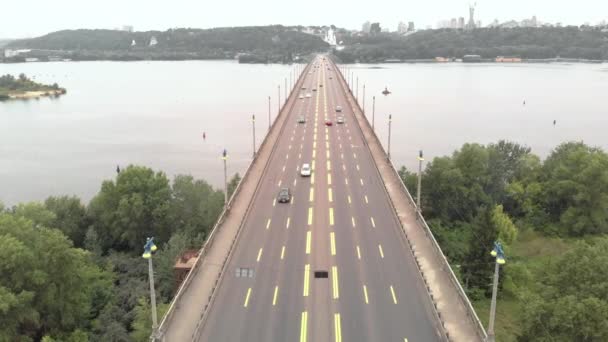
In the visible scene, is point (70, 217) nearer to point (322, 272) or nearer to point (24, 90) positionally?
point (322, 272)

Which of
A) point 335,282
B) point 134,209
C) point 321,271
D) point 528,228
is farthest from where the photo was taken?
point 528,228

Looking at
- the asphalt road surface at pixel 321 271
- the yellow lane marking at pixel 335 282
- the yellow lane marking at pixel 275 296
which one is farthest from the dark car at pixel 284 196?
the yellow lane marking at pixel 275 296

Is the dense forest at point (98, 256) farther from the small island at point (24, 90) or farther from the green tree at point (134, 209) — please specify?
the small island at point (24, 90)

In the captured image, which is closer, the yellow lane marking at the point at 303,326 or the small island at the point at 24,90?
the yellow lane marking at the point at 303,326

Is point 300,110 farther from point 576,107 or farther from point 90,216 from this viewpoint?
point 576,107

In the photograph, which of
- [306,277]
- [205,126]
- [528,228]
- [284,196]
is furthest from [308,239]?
[205,126]

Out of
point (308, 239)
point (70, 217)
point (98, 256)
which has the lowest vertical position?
point (98, 256)
